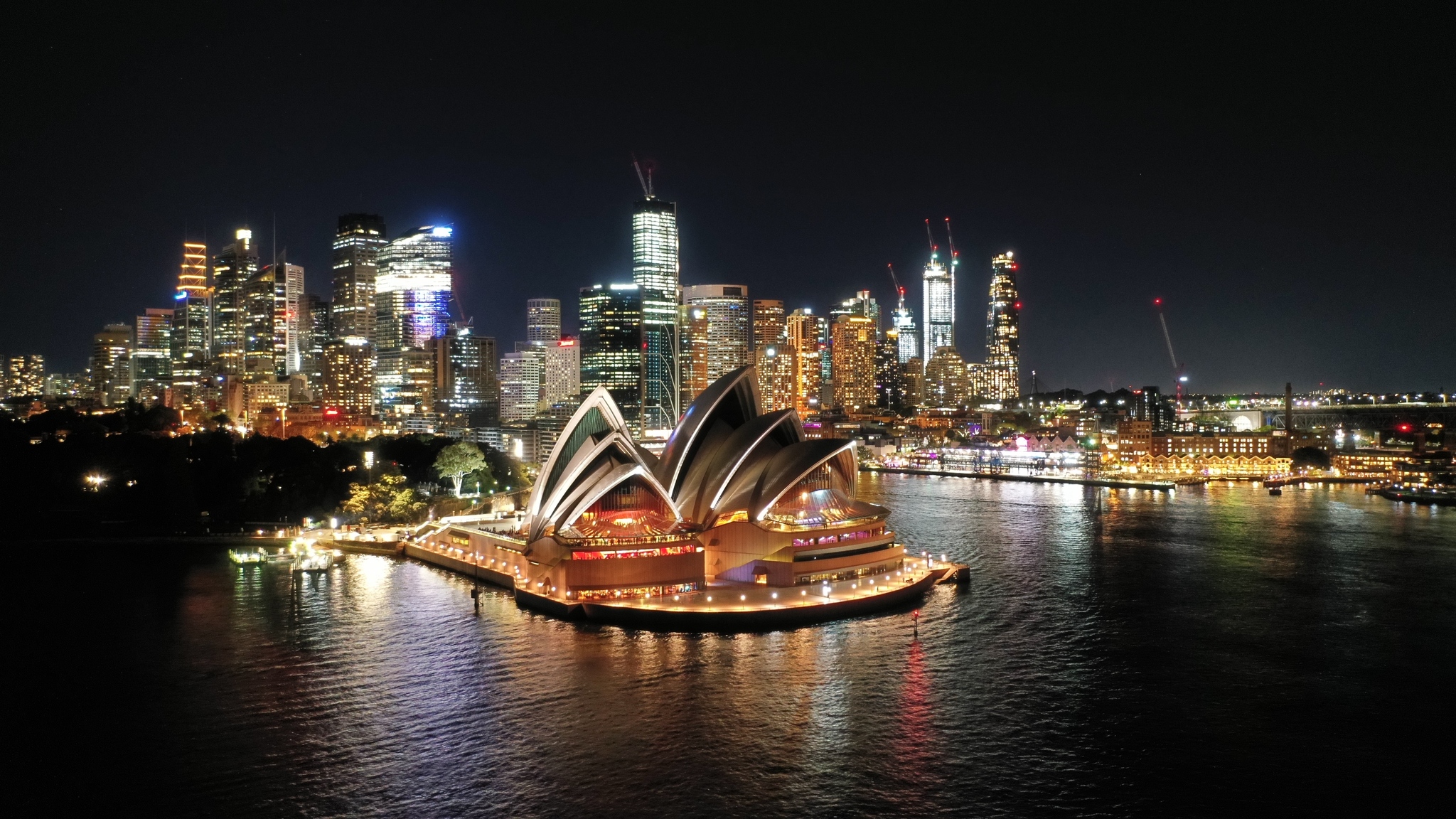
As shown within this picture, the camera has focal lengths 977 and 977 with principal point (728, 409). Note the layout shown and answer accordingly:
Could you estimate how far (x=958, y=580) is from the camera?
31.4m

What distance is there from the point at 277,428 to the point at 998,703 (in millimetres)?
87307

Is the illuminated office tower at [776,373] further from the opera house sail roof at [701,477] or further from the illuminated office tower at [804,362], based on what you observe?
the opera house sail roof at [701,477]

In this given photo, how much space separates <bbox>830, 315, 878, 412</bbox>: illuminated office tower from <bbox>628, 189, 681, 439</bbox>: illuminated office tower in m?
59.5

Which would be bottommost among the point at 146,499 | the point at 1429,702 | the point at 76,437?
the point at 1429,702

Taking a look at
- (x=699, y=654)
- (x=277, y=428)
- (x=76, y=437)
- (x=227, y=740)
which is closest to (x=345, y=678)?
(x=227, y=740)

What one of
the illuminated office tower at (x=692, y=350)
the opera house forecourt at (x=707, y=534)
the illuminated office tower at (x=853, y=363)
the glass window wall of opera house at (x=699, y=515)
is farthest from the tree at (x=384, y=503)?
the illuminated office tower at (x=853, y=363)

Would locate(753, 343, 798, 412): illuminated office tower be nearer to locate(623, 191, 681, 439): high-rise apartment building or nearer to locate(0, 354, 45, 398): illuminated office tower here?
locate(623, 191, 681, 439): high-rise apartment building

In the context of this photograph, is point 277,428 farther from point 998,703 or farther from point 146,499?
point 998,703

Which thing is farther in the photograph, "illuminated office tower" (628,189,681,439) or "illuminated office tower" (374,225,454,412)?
"illuminated office tower" (374,225,454,412)

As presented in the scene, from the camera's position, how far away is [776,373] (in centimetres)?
15912

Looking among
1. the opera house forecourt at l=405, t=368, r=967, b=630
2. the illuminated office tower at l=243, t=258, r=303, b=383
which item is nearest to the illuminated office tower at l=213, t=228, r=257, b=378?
the illuminated office tower at l=243, t=258, r=303, b=383

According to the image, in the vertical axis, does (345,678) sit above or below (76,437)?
below

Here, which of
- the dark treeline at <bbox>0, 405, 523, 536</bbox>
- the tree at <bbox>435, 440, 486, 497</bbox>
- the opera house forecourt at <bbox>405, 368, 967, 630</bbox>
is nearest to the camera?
the opera house forecourt at <bbox>405, 368, 967, 630</bbox>

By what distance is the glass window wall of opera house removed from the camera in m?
27.7
